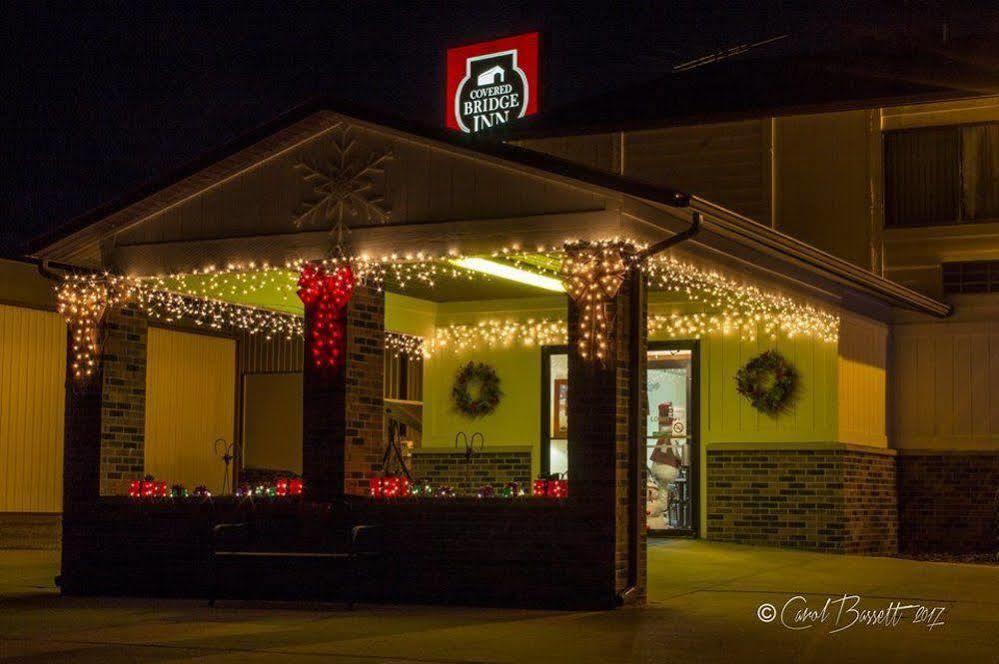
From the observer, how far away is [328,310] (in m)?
14.8

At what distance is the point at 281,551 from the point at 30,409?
10.4 meters

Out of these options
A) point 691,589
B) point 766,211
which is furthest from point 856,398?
point 691,589

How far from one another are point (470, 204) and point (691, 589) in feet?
14.7

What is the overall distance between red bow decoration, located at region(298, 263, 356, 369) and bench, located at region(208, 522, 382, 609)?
5.66 ft

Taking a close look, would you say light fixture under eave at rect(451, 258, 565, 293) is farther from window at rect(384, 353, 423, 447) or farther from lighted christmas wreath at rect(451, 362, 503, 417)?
window at rect(384, 353, 423, 447)

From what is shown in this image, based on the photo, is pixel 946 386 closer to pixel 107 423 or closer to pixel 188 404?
pixel 107 423

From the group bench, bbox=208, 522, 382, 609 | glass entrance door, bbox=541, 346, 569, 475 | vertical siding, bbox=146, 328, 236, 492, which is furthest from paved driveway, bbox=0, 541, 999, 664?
vertical siding, bbox=146, 328, 236, 492

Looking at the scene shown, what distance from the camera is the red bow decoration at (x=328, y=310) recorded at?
48.0 feet

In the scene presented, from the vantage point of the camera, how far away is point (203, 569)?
15.3 m

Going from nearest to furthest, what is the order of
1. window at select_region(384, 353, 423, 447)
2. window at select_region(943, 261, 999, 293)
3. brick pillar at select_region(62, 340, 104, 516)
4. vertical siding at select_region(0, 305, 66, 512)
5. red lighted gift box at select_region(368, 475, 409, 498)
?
red lighted gift box at select_region(368, 475, 409, 498) < brick pillar at select_region(62, 340, 104, 516) < window at select_region(943, 261, 999, 293) < vertical siding at select_region(0, 305, 66, 512) < window at select_region(384, 353, 423, 447)

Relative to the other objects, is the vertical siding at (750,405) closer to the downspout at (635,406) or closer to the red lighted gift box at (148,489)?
the downspout at (635,406)

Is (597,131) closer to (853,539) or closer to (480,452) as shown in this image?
(480,452)

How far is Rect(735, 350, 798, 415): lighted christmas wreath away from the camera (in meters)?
19.3

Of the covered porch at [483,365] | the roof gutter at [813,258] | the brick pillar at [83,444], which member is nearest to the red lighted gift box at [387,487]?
the covered porch at [483,365]
